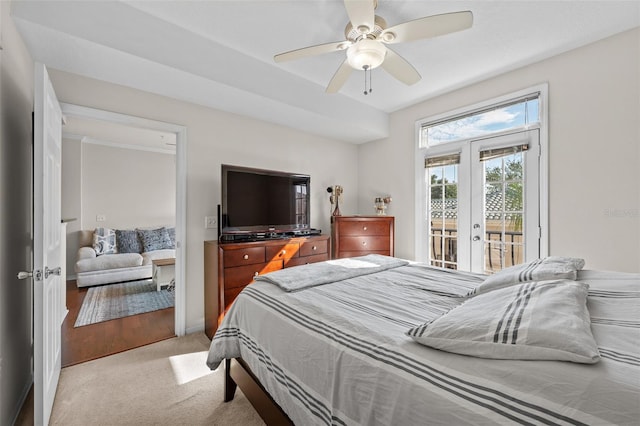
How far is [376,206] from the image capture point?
13.2ft

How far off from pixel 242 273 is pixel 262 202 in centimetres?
85

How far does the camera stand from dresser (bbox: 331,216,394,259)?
3.73 metres

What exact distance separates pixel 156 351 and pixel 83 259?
9.86 feet

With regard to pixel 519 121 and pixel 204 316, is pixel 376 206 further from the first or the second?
pixel 204 316

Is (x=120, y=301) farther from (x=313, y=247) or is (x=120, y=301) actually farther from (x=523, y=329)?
(x=523, y=329)

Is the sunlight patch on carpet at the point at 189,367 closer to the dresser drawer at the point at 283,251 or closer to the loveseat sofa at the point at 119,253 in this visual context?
the dresser drawer at the point at 283,251

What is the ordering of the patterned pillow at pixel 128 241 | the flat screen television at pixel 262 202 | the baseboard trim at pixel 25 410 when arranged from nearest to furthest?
the baseboard trim at pixel 25 410 < the flat screen television at pixel 262 202 < the patterned pillow at pixel 128 241

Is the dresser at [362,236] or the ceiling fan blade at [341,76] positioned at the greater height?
the ceiling fan blade at [341,76]

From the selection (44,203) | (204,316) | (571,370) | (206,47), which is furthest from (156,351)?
(571,370)

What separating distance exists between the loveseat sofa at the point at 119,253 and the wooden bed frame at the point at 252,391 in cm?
371

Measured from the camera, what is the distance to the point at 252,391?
1518 millimetres

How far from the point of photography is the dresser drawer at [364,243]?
12.2 ft

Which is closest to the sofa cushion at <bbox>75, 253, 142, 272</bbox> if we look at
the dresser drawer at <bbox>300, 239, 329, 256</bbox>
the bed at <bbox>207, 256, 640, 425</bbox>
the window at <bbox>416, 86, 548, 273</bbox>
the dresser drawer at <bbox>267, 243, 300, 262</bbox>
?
the dresser drawer at <bbox>267, 243, 300, 262</bbox>

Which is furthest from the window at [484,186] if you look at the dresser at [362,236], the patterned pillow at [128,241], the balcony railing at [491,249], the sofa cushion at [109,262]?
the patterned pillow at [128,241]
